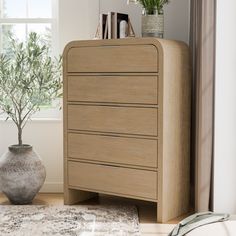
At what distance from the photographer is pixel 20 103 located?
160 inches

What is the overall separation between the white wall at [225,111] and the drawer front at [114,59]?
1.47ft

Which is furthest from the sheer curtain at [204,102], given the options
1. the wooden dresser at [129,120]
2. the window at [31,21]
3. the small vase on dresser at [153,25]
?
the window at [31,21]

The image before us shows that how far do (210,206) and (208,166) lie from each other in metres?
0.31

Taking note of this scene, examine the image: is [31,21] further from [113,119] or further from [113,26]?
[113,119]

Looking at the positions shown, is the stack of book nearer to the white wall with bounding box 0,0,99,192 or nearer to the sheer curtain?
the white wall with bounding box 0,0,99,192

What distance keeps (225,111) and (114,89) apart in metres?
0.77

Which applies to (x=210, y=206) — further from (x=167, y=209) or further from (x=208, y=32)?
(x=208, y=32)

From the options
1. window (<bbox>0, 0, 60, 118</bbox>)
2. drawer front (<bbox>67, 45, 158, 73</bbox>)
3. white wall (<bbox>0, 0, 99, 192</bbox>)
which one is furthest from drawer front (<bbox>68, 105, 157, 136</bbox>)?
window (<bbox>0, 0, 60, 118</bbox>)

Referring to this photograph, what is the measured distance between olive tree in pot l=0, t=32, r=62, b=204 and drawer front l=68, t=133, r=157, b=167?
36 cm

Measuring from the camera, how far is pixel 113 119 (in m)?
3.71

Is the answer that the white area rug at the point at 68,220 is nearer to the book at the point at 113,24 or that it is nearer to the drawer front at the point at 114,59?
the drawer front at the point at 114,59

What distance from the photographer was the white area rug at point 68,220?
10.8 ft

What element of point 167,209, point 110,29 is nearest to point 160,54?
point 110,29

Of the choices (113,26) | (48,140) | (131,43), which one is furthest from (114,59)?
(48,140)
